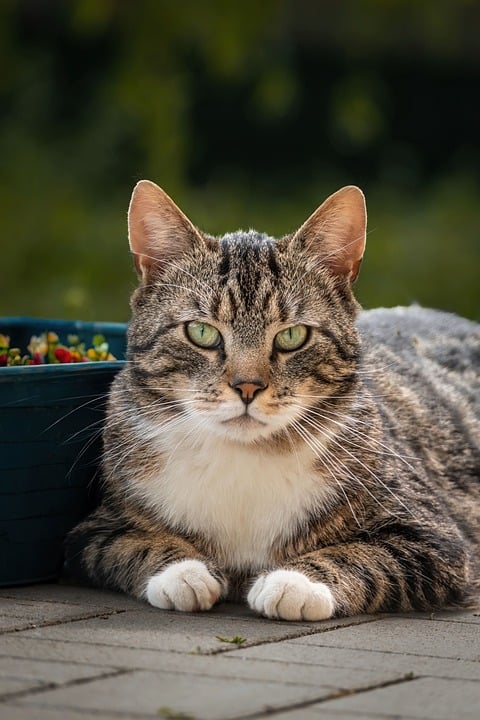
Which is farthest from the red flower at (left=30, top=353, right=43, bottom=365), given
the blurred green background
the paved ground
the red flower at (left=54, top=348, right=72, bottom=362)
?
the blurred green background

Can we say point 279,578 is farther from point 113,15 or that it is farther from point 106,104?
point 106,104

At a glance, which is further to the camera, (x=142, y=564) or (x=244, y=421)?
(x=142, y=564)

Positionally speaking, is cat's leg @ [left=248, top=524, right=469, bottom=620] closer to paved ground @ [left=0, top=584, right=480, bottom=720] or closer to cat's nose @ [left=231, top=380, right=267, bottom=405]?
paved ground @ [left=0, top=584, right=480, bottom=720]

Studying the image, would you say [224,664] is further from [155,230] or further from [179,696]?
[155,230]

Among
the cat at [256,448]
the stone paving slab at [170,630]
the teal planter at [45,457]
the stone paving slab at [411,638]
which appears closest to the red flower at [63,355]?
the teal planter at [45,457]

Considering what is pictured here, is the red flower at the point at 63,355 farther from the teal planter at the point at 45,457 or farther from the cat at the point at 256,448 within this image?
the cat at the point at 256,448

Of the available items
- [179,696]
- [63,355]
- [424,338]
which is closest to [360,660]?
[179,696]

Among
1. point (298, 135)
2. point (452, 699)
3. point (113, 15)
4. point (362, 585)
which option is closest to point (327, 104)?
point (298, 135)
